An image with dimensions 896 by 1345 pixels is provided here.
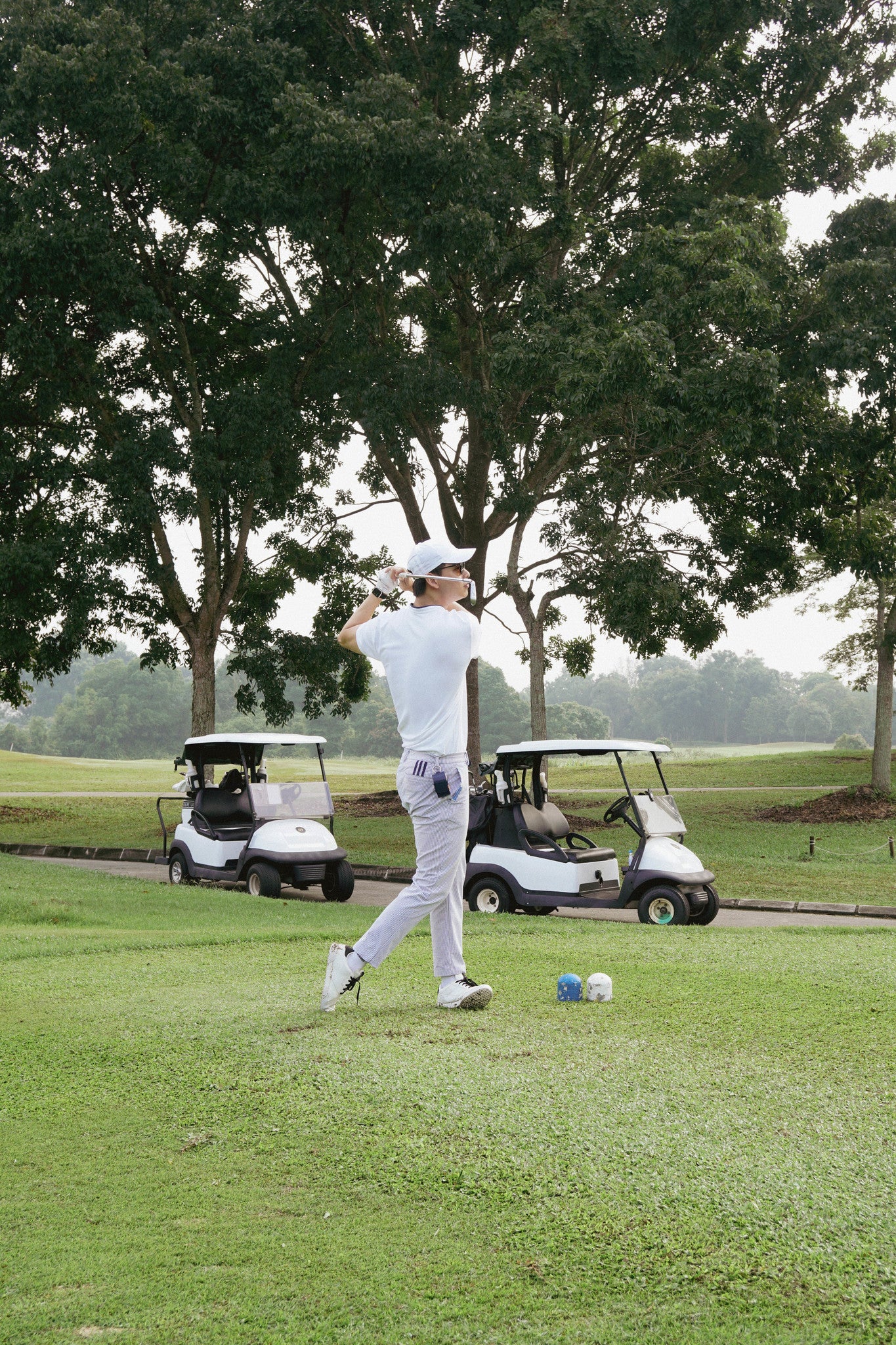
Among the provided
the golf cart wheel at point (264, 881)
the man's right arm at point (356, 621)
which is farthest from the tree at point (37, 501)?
the man's right arm at point (356, 621)

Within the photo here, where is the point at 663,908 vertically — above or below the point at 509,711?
below

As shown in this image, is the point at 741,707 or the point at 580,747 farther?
the point at 741,707

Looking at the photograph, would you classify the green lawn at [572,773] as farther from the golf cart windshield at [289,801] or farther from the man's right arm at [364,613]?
the man's right arm at [364,613]

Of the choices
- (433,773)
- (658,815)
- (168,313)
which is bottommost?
(658,815)

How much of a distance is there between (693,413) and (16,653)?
1460 cm

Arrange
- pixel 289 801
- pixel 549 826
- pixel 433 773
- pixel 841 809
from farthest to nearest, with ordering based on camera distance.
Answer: pixel 841 809 < pixel 289 801 < pixel 549 826 < pixel 433 773

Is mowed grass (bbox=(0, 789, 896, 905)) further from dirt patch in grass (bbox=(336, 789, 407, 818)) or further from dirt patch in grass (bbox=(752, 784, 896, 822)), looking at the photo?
dirt patch in grass (bbox=(752, 784, 896, 822))

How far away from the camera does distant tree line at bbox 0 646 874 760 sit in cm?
10512

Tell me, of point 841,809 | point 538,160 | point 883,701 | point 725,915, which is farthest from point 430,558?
point 883,701

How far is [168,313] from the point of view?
20422 millimetres

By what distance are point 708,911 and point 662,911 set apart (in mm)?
488

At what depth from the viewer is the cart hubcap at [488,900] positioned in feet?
41.6

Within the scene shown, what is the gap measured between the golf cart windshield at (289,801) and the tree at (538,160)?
7.10 m

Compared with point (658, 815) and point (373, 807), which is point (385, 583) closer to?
point (658, 815)
